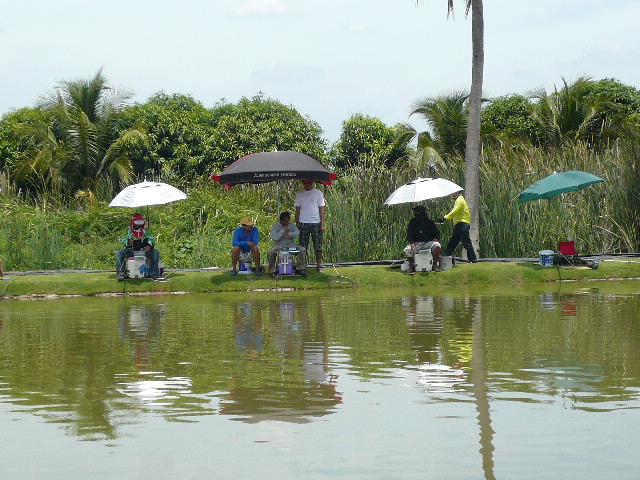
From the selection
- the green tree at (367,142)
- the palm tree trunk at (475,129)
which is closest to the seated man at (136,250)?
the palm tree trunk at (475,129)

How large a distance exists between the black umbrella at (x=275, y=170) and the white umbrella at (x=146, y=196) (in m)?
0.91

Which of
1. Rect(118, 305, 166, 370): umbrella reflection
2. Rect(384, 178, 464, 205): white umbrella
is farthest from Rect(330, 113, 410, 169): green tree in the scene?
Rect(118, 305, 166, 370): umbrella reflection

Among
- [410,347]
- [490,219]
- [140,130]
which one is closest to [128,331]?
[410,347]

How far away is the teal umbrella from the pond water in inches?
259

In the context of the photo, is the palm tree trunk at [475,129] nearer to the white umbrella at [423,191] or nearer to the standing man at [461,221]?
the white umbrella at [423,191]

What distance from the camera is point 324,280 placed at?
20047 millimetres

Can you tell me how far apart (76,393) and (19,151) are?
124ft

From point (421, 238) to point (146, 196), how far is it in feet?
17.6

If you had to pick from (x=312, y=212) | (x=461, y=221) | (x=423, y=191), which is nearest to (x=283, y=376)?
(x=312, y=212)

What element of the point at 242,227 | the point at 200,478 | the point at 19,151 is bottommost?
the point at 200,478

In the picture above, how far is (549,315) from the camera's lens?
1396 cm

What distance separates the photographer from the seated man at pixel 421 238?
67.8 feet

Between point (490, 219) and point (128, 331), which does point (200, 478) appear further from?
point (490, 219)

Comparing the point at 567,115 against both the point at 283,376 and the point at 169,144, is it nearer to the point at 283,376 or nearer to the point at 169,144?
the point at 169,144
